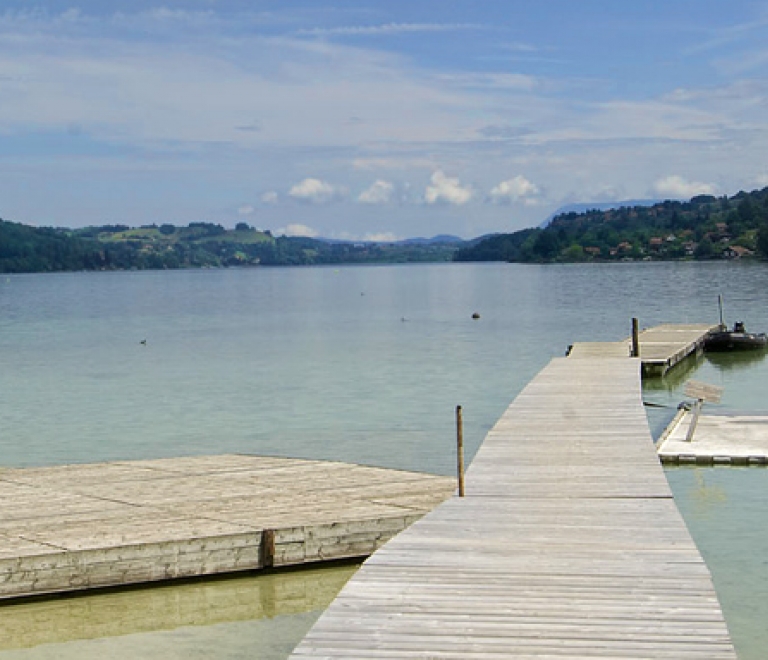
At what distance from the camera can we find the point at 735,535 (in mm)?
16266

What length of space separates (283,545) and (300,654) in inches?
211

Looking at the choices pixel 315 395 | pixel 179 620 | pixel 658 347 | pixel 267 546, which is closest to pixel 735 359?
pixel 658 347

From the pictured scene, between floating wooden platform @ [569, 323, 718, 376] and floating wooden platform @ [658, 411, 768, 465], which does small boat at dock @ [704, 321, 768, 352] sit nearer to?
floating wooden platform @ [569, 323, 718, 376]

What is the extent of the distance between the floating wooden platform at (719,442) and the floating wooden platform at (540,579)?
4598 millimetres

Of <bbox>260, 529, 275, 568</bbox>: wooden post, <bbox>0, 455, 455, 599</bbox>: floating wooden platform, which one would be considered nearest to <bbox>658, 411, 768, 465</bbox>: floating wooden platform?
<bbox>0, 455, 455, 599</bbox>: floating wooden platform

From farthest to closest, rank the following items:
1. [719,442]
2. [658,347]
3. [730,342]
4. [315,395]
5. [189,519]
Answer: [730,342]
[658,347]
[315,395]
[719,442]
[189,519]

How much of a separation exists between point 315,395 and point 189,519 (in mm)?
20241

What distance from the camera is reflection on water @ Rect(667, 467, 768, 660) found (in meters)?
12.4

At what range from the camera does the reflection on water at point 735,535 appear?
12.4m

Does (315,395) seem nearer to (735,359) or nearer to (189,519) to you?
(735,359)

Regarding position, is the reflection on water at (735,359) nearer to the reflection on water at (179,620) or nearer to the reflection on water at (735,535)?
the reflection on water at (735,535)

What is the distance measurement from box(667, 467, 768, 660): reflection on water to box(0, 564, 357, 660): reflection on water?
4406 mm

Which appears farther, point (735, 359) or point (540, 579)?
point (735, 359)

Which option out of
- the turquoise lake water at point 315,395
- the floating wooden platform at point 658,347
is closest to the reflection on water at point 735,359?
the turquoise lake water at point 315,395
